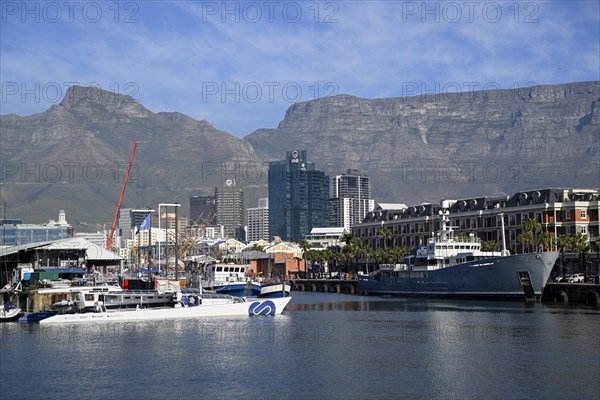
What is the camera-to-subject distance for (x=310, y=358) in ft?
180

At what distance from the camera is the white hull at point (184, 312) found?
248 ft

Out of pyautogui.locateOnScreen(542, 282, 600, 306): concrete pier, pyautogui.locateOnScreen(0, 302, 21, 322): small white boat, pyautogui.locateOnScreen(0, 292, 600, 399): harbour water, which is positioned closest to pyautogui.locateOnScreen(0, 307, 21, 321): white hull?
pyautogui.locateOnScreen(0, 302, 21, 322): small white boat

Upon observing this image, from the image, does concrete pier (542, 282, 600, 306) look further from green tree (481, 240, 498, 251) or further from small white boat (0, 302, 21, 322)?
small white boat (0, 302, 21, 322)

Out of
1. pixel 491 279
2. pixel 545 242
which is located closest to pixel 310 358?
pixel 491 279

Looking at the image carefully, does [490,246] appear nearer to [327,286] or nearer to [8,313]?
[327,286]

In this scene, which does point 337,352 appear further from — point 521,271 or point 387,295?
point 387,295

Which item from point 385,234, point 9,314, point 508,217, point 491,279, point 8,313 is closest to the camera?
→ point 9,314

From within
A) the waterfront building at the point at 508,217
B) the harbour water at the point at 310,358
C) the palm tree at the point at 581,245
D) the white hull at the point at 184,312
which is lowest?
the harbour water at the point at 310,358

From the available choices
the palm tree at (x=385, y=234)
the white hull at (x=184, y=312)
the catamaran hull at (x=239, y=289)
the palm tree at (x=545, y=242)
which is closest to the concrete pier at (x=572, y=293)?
the palm tree at (x=545, y=242)

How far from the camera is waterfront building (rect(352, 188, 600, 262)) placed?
138000mm

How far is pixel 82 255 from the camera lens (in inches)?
4557

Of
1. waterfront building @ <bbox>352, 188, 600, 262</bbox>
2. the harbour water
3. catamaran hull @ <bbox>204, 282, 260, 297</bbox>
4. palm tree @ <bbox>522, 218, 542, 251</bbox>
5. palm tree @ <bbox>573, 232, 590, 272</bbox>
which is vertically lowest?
the harbour water

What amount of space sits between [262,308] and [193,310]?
25.7ft

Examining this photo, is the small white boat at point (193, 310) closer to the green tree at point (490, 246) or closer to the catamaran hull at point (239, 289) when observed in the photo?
the catamaran hull at point (239, 289)
